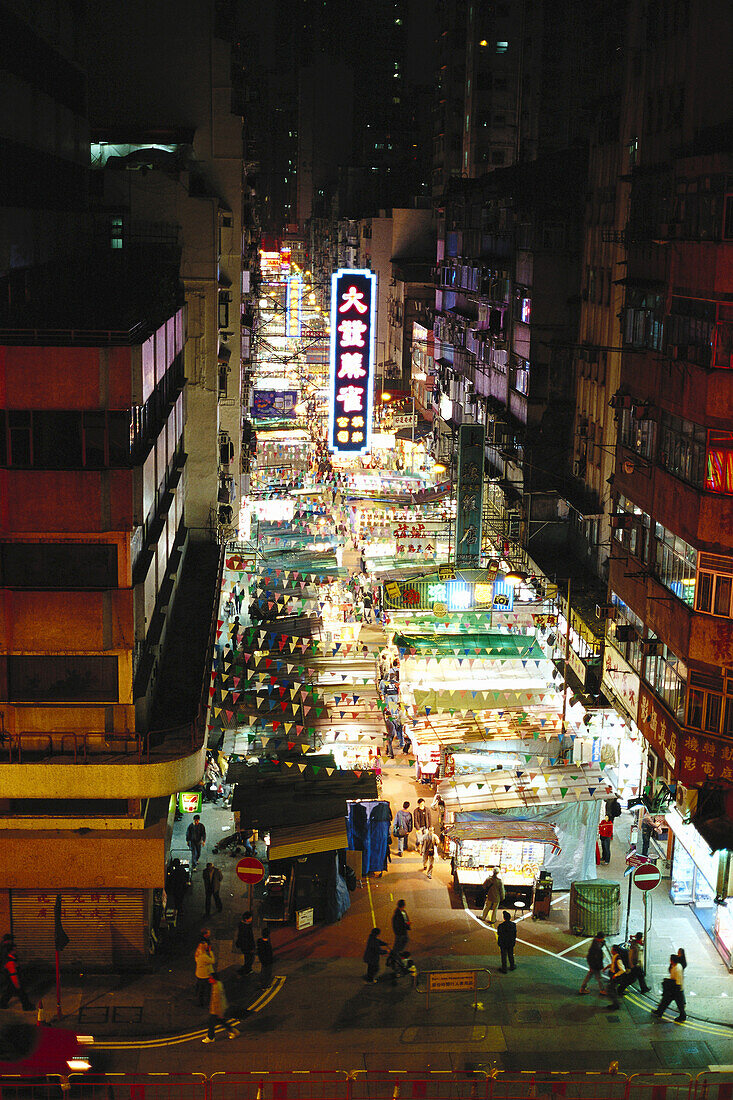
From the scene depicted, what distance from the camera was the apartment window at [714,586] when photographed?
20.3 meters

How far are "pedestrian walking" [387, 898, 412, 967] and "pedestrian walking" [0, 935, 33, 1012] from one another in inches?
249

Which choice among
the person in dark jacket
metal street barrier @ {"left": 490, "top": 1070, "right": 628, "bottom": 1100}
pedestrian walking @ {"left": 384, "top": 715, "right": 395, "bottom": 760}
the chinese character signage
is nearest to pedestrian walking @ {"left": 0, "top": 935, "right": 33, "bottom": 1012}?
the person in dark jacket

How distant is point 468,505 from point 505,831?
14944 millimetres

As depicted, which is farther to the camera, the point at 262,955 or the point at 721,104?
the point at 721,104

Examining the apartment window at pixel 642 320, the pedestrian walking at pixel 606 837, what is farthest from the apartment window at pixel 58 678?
the apartment window at pixel 642 320

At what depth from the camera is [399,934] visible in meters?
20.5

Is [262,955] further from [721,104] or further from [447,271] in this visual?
[447,271]

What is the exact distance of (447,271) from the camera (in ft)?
210

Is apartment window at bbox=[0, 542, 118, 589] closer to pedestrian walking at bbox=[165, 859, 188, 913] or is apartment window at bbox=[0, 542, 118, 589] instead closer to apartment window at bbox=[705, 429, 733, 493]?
pedestrian walking at bbox=[165, 859, 188, 913]

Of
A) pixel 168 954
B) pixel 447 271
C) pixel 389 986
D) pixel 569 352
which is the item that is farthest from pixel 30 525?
pixel 447 271

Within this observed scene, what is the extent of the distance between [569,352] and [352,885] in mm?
23619

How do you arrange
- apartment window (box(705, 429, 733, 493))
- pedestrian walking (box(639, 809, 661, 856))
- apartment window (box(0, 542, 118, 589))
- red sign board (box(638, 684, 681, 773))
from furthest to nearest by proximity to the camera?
pedestrian walking (box(639, 809, 661, 856)) → red sign board (box(638, 684, 681, 773)) → apartment window (box(705, 429, 733, 493)) → apartment window (box(0, 542, 118, 589))

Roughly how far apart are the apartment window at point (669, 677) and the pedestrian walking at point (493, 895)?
16.2 ft

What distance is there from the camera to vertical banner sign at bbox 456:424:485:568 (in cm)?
3609
